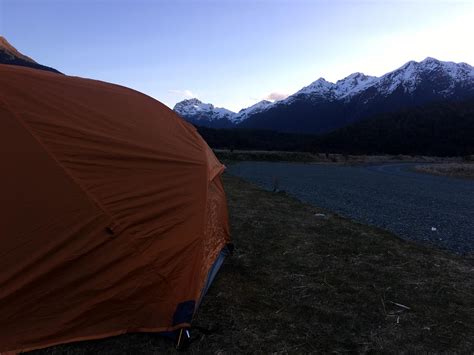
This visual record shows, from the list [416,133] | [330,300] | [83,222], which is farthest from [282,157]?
[83,222]

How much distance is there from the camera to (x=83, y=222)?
457cm

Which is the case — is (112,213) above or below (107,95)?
below

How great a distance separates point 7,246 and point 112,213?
1163 mm

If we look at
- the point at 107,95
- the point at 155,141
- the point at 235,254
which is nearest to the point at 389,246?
the point at 235,254

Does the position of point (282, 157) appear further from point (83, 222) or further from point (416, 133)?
point (83, 222)

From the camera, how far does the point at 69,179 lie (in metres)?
4.57

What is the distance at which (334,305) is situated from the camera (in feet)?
19.5

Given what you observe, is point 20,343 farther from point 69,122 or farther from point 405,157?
point 405,157

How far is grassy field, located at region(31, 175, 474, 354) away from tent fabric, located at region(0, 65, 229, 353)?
372 millimetres

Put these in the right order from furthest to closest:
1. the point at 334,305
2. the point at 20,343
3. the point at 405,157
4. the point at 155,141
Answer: the point at 405,157, the point at 334,305, the point at 155,141, the point at 20,343

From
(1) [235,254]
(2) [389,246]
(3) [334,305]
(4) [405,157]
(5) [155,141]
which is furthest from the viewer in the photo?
(4) [405,157]

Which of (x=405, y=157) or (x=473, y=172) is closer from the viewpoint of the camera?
(x=473, y=172)

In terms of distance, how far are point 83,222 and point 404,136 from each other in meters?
137

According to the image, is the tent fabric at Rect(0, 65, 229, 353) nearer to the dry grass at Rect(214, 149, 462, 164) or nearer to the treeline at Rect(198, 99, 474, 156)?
the dry grass at Rect(214, 149, 462, 164)
